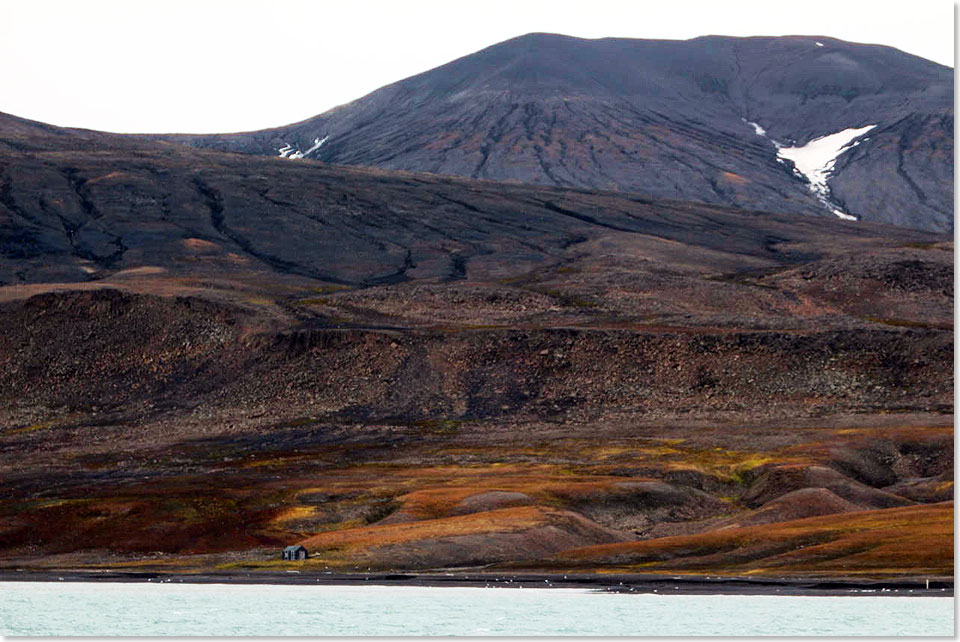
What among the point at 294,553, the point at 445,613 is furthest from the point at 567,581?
the point at 294,553

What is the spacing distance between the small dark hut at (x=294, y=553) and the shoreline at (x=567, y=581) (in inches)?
225

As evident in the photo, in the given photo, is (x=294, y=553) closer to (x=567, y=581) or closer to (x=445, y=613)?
(x=567, y=581)

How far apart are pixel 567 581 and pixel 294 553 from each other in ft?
87.5

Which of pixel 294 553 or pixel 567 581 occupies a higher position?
pixel 567 581

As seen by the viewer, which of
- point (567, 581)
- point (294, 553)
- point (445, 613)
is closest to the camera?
point (445, 613)

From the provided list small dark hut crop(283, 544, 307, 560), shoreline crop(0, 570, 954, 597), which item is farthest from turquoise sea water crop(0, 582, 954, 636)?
small dark hut crop(283, 544, 307, 560)

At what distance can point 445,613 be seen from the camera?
84812mm

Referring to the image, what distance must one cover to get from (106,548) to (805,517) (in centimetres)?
6227

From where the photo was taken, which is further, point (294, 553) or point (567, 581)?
point (294, 553)

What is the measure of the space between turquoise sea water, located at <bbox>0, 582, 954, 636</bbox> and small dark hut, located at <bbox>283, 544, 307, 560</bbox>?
1404 centimetres

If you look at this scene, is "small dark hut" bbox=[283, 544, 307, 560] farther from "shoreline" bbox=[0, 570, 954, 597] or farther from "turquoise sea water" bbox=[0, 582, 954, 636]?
"turquoise sea water" bbox=[0, 582, 954, 636]

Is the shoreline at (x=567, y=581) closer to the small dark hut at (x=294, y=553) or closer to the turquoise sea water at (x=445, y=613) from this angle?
the turquoise sea water at (x=445, y=613)

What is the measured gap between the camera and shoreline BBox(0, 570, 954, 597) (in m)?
86.4

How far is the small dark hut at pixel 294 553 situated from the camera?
112688 millimetres
